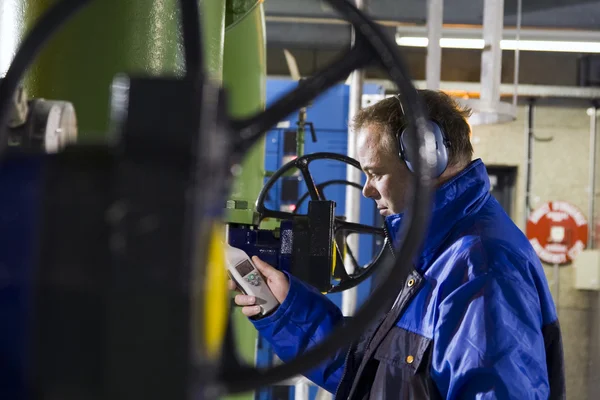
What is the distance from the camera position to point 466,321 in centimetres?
95

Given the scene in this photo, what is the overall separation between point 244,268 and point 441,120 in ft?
1.29

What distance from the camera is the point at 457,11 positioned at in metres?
4.15

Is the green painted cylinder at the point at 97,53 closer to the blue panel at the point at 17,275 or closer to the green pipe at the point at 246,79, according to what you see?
the blue panel at the point at 17,275

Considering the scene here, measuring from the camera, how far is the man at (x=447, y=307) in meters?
0.93

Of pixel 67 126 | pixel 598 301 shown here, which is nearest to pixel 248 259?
pixel 67 126

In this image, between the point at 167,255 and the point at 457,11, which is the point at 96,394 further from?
the point at 457,11

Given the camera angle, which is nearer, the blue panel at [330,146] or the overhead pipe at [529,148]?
the blue panel at [330,146]

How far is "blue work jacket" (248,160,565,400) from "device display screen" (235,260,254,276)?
209 millimetres

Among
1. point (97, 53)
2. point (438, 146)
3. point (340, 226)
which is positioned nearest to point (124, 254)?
point (97, 53)

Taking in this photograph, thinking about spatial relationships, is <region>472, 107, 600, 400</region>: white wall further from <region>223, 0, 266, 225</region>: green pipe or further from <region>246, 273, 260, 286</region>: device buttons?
<region>246, 273, 260, 286</region>: device buttons

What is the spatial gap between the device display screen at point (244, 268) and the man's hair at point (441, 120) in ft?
0.99

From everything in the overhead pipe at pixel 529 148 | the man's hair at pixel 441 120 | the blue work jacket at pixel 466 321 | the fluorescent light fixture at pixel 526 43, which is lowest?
the blue work jacket at pixel 466 321

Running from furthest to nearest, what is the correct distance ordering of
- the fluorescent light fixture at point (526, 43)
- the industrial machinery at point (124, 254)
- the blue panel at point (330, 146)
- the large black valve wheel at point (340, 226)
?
1. the fluorescent light fixture at point (526, 43)
2. the blue panel at point (330, 146)
3. the large black valve wheel at point (340, 226)
4. the industrial machinery at point (124, 254)

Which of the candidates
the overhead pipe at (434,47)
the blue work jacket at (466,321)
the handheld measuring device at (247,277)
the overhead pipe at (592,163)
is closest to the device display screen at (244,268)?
the handheld measuring device at (247,277)
